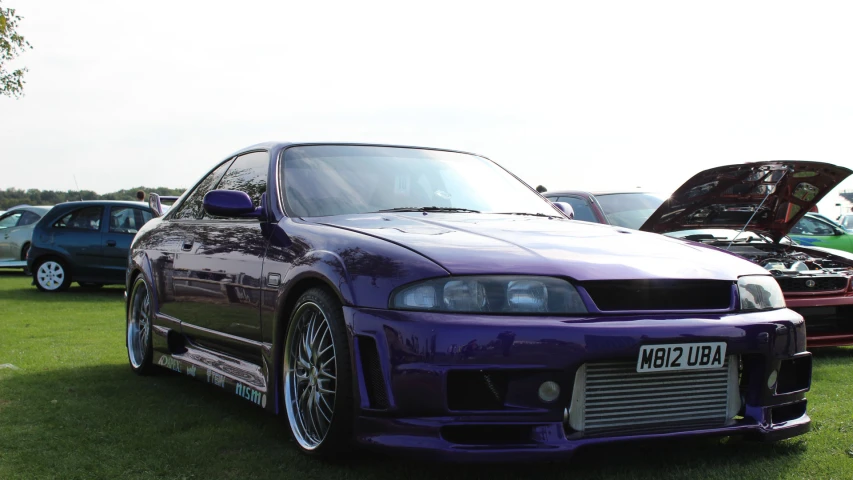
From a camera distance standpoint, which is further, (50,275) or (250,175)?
(50,275)

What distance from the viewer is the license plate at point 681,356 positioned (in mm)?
3150

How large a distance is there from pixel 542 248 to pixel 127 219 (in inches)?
492

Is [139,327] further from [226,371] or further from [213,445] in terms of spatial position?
[213,445]

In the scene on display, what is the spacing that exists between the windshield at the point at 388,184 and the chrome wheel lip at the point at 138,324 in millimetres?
1954

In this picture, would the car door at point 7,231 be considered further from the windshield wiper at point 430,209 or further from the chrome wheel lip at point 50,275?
the windshield wiper at point 430,209

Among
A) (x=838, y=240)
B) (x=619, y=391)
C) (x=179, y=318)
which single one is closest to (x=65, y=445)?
(x=179, y=318)

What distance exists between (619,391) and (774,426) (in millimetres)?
787

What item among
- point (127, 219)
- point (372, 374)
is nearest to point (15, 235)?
point (127, 219)

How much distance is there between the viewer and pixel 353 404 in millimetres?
3324

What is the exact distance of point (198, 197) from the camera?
5.72 meters

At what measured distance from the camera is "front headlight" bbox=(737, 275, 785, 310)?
354 cm

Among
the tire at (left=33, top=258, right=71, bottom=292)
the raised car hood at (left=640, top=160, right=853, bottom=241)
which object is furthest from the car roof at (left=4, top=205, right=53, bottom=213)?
the raised car hood at (left=640, top=160, right=853, bottom=241)

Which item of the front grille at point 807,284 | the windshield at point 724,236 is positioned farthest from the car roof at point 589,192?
the front grille at point 807,284

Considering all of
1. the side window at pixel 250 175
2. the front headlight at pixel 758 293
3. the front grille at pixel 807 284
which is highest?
the side window at pixel 250 175
